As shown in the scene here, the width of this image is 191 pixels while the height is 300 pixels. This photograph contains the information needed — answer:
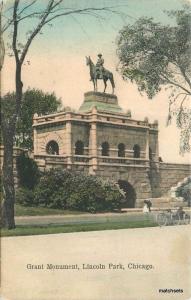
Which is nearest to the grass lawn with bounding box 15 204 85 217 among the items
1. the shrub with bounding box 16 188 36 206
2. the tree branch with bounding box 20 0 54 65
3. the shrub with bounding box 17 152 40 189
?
the shrub with bounding box 16 188 36 206

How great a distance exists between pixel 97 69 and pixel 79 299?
6.50 metres

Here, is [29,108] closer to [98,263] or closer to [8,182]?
[8,182]

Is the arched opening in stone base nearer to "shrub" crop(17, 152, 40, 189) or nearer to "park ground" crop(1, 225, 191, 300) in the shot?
"shrub" crop(17, 152, 40, 189)

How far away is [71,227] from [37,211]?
63.9 inches

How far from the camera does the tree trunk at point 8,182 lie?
17594 mm

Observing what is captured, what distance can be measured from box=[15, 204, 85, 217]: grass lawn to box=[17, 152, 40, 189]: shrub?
783 mm

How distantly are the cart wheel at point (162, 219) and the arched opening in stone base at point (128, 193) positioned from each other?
5.21 feet

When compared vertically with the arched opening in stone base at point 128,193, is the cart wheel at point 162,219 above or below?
below

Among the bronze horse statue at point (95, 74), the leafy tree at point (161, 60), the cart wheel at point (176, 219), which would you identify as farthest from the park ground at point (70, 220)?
the bronze horse statue at point (95, 74)

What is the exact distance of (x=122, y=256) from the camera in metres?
16.2

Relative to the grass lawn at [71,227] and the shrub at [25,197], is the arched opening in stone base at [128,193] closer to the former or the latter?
the grass lawn at [71,227]

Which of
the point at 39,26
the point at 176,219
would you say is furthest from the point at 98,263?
the point at 39,26

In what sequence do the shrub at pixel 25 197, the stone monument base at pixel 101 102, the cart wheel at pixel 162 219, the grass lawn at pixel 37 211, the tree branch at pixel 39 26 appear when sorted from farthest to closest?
1. the stone monument base at pixel 101 102
2. the cart wheel at pixel 162 219
3. the shrub at pixel 25 197
4. the grass lawn at pixel 37 211
5. the tree branch at pixel 39 26

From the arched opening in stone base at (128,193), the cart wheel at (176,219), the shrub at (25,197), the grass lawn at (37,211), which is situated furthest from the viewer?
the arched opening in stone base at (128,193)
